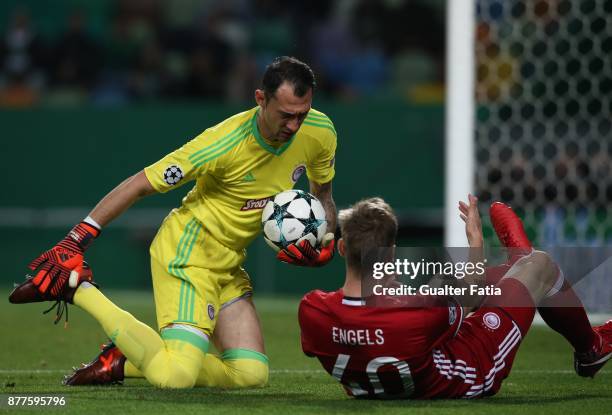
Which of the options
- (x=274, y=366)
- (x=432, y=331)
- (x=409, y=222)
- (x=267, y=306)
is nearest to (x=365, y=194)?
(x=409, y=222)

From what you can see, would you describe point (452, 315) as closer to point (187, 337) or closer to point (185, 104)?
point (187, 337)

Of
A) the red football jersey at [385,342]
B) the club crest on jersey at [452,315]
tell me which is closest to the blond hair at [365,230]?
the red football jersey at [385,342]

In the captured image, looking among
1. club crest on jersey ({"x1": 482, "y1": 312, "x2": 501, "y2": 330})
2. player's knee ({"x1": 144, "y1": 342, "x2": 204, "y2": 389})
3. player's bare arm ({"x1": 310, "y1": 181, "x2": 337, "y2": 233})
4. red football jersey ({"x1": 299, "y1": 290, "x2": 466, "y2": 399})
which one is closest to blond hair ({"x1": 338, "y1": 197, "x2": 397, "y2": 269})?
red football jersey ({"x1": 299, "y1": 290, "x2": 466, "y2": 399})

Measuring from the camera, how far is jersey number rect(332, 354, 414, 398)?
4.71m

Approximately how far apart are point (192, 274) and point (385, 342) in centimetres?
143

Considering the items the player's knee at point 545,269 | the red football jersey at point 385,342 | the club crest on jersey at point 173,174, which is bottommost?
the red football jersey at point 385,342

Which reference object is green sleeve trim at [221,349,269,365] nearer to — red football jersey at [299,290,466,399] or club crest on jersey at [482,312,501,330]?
red football jersey at [299,290,466,399]

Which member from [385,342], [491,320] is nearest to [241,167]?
[385,342]

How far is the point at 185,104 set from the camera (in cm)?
1275

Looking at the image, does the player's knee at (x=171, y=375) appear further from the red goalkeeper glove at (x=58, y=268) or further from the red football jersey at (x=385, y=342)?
the red football jersey at (x=385, y=342)

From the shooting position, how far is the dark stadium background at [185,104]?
12297mm

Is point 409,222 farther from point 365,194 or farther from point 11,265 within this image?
point 11,265

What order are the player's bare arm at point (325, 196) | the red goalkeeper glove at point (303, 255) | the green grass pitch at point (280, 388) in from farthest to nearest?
the player's bare arm at point (325, 196)
the red goalkeeper glove at point (303, 255)
the green grass pitch at point (280, 388)

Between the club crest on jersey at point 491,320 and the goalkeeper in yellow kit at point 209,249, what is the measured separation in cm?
95
